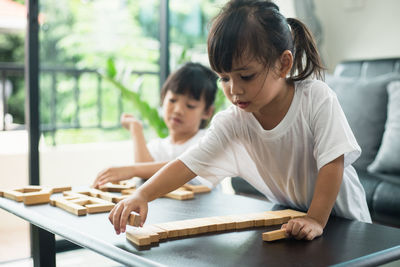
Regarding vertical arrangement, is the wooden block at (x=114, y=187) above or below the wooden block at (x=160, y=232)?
below

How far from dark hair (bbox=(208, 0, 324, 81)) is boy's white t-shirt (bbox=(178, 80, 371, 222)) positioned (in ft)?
0.55

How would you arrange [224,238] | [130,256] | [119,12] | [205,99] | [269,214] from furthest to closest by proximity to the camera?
1. [119,12]
2. [205,99]
3. [269,214]
4. [224,238]
5. [130,256]

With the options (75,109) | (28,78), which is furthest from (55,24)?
(75,109)

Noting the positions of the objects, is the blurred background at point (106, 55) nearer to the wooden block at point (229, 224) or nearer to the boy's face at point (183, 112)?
the boy's face at point (183, 112)

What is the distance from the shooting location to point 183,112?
1.95 m

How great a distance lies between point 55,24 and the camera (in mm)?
2732

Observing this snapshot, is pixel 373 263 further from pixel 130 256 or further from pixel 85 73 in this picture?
pixel 85 73

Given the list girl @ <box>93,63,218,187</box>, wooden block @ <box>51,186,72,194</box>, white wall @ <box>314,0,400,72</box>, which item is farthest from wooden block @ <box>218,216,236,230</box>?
white wall @ <box>314,0,400,72</box>

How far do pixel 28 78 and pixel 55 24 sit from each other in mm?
483

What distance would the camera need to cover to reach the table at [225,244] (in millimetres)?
723

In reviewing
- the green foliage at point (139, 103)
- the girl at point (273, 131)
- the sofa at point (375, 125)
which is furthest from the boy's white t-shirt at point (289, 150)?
the green foliage at point (139, 103)

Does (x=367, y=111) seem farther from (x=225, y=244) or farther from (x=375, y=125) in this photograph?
(x=225, y=244)

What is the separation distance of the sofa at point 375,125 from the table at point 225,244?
1.21 metres

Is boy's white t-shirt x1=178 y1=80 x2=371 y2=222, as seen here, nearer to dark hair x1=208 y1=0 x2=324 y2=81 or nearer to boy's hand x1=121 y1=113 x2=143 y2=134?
dark hair x1=208 y1=0 x2=324 y2=81
